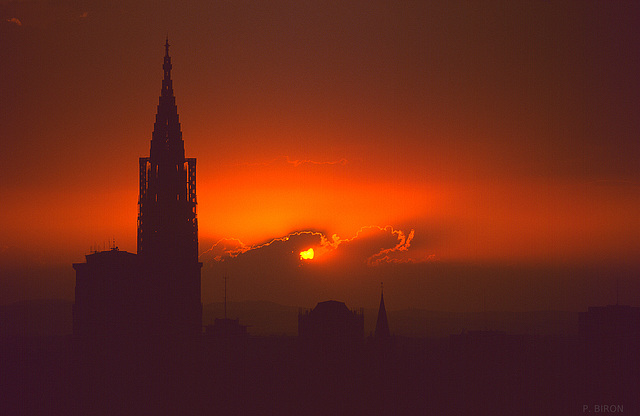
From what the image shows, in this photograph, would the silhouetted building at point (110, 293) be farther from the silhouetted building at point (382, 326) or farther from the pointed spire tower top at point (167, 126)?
the silhouetted building at point (382, 326)

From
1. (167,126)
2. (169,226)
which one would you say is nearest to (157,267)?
(169,226)

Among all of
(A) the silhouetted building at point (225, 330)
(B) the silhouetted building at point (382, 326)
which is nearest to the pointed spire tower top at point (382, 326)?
(B) the silhouetted building at point (382, 326)

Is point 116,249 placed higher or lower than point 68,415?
higher

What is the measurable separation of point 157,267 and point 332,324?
1493 inches

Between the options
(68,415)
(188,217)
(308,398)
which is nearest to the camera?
(68,415)

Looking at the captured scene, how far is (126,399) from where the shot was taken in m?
156

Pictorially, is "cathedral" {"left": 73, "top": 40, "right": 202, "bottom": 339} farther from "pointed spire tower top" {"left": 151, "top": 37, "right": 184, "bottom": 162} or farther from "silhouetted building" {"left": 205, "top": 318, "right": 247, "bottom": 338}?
"silhouetted building" {"left": 205, "top": 318, "right": 247, "bottom": 338}

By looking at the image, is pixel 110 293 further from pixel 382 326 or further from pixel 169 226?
pixel 382 326

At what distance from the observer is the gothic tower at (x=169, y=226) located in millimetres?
173625

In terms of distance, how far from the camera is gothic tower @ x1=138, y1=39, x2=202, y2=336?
174 metres

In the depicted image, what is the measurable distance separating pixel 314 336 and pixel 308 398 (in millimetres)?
23510

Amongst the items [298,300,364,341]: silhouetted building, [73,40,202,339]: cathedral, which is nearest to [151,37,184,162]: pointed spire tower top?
[73,40,202,339]: cathedral

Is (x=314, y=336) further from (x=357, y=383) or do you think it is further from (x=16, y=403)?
(x=16, y=403)

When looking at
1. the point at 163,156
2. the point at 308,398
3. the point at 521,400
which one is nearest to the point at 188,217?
the point at 163,156
